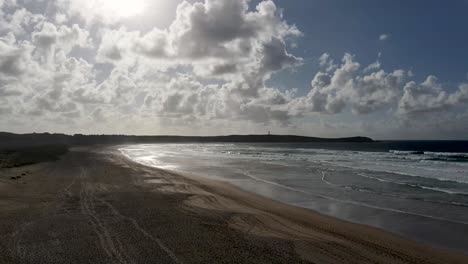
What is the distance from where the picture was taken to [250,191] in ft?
68.3

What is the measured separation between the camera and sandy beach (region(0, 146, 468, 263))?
8352 millimetres

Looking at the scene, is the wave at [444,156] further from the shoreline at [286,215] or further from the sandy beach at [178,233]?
the sandy beach at [178,233]

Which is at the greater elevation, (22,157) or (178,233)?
(22,157)

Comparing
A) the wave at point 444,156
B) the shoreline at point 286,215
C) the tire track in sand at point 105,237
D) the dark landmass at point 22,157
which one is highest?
the wave at point 444,156

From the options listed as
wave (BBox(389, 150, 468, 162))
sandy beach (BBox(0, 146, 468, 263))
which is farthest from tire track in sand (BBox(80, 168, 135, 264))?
wave (BBox(389, 150, 468, 162))

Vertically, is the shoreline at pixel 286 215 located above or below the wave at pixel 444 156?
below

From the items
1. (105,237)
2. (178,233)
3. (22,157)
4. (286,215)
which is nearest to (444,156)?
(286,215)

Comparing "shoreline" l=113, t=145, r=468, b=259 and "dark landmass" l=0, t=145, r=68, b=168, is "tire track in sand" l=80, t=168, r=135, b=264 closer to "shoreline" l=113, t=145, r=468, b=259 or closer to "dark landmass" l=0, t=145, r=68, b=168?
"shoreline" l=113, t=145, r=468, b=259

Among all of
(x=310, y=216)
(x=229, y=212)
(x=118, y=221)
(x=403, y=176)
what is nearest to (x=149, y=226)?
(x=118, y=221)

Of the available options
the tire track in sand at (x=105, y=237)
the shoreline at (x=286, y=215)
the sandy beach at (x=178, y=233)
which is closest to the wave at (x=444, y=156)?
the shoreline at (x=286, y=215)

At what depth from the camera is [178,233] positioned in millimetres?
10008

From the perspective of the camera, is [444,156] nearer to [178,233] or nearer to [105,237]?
[178,233]

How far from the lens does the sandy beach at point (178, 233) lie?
8352mm

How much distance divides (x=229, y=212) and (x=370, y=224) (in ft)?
16.7
